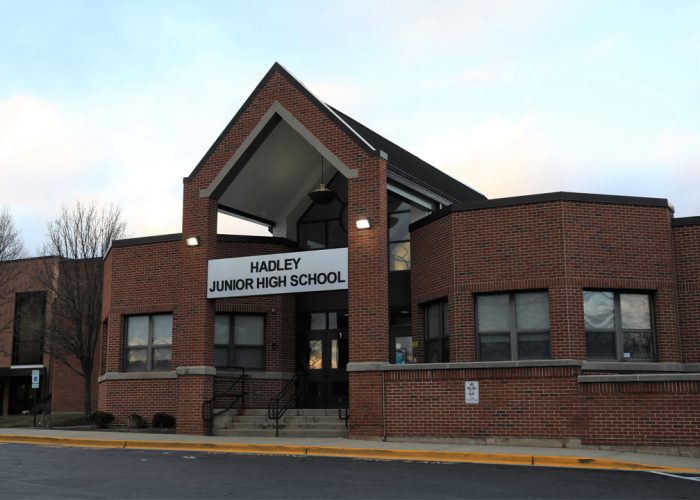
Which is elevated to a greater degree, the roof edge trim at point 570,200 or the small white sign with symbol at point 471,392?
the roof edge trim at point 570,200

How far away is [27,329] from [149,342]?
19984 millimetres

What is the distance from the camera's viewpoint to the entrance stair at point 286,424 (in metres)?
19.8

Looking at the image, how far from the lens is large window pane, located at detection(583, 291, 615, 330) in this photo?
19094mm

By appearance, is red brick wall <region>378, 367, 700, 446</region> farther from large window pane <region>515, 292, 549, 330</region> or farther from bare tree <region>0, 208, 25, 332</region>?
bare tree <region>0, 208, 25, 332</region>

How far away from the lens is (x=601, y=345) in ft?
62.6

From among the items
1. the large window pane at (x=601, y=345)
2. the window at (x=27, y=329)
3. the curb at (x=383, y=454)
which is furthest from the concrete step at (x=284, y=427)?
the window at (x=27, y=329)

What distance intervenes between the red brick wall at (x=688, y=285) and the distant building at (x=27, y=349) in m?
27.5

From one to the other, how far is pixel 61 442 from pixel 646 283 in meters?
15.0

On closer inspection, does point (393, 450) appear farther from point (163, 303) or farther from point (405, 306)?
point (163, 303)

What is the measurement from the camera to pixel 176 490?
35.9ft

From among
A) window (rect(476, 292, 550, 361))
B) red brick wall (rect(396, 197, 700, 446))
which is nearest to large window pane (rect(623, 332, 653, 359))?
red brick wall (rect(396, 197, 700, 446))

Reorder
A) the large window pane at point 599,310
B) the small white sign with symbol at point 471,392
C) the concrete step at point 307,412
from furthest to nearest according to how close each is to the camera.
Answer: the concrete step at point 307,412
the large window pane at point 599,310
the small white sign with symbol at point 471,392

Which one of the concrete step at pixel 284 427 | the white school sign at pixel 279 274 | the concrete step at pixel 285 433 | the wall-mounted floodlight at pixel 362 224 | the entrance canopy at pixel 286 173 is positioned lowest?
the concrete step at pixel 285 433

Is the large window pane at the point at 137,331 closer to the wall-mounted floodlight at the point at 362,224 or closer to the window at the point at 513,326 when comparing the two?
the wall-mounted floodlight at the point at 362,224
